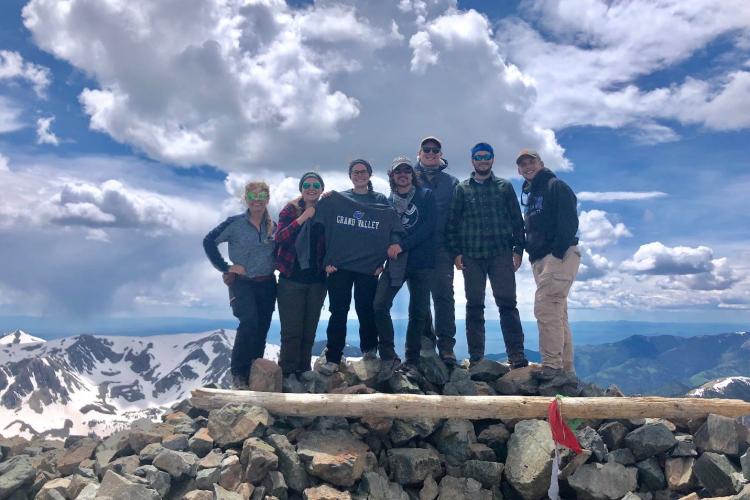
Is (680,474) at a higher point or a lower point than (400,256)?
lower

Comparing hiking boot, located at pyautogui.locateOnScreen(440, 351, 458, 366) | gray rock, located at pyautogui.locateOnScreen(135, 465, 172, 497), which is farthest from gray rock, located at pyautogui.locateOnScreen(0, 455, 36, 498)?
hiking boot, located at pyautogui.locateOnScreen(440, 351, 458, 366)

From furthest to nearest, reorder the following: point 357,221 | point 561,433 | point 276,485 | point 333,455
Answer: point 357,221, point 561,433, point 333,455, point 276,485

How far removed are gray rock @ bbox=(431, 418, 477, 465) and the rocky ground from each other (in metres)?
0.02

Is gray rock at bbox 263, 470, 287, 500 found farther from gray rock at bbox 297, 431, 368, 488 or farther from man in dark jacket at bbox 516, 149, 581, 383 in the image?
man in dark jacket at bbox 516, 149, 581, 383

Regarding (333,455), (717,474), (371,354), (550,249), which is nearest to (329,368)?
(371,354)

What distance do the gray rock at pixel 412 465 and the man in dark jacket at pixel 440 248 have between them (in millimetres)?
2670

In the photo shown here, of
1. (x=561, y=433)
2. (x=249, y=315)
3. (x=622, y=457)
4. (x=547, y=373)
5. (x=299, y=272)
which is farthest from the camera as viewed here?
(x=547, y=373)

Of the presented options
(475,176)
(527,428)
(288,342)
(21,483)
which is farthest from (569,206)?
(21,483)

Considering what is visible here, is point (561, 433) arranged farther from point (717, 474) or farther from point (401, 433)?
point (401, 433)

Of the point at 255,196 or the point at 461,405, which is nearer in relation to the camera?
the point at 461,405

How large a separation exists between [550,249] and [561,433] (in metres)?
3.97

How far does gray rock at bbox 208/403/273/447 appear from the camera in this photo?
9602mm

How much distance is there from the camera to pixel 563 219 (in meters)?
11.2

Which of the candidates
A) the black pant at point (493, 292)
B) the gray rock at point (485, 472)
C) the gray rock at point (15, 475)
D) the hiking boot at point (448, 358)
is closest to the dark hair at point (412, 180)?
the black pant at point (493, 292)
